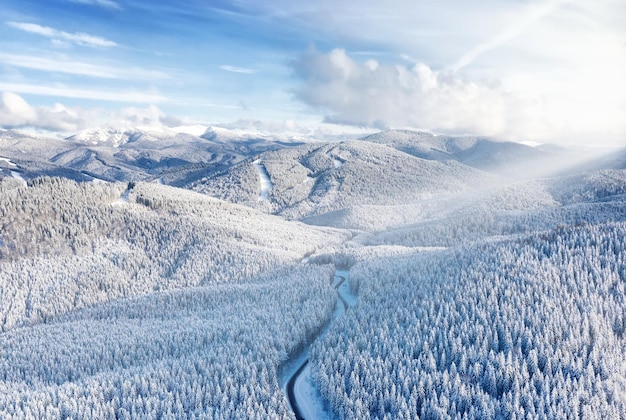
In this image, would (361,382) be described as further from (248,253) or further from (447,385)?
(248,253)

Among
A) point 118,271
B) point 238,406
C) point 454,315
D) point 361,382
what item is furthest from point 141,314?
point 454,315

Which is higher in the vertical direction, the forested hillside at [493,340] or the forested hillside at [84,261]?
the forested hillside at [493,340]

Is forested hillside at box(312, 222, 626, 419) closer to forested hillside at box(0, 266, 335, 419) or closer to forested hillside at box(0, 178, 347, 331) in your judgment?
forested hillside at box(0, 266, 335, 419)

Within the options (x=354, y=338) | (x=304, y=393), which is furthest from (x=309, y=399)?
(x=354, y=338)

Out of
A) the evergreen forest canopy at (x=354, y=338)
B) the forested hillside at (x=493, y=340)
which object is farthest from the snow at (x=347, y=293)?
the forested hillside at (x=493, y=340)

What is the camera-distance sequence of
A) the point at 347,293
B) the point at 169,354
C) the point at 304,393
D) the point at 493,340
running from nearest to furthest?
the point at 493,340 < the point at 304,393 < the point at 169,354 < the point at 347,293

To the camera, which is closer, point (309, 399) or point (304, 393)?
point (309, 399)

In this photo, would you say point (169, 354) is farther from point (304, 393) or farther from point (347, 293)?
point (347, 293)

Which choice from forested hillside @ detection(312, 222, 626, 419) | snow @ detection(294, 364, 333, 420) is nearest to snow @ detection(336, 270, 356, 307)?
forested hillside @ detection(312, 222, 626, 419)

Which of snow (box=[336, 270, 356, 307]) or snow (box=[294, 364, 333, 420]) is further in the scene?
snow (box=[336, 270, 356, 307])

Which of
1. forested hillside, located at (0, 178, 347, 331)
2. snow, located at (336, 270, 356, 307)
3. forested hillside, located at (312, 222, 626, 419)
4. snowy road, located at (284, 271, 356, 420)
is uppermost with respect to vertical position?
forested hillside, located at (312, 222, 626, 419)

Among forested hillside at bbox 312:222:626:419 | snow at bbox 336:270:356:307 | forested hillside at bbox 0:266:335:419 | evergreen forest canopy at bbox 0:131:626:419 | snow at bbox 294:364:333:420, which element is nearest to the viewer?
forested hillside at bbox 312:222:626:419

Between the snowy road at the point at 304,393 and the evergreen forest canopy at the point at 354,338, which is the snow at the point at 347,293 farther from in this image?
the snowy road at the point at 304,393
